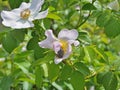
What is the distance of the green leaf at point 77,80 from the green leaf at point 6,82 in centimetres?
33

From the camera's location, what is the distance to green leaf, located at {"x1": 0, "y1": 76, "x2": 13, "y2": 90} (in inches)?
60.4

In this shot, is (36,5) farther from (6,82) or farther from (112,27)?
(6,82)

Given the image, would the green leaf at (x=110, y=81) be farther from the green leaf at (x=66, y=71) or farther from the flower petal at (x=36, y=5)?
the flower petal at (x=36, y=5)

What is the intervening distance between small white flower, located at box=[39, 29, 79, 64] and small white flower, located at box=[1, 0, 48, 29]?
0.22ft

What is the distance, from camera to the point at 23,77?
1.65 meters

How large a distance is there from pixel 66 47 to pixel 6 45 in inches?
8.1

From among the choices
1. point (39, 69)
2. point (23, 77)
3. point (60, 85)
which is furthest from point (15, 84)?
point (39, 69)

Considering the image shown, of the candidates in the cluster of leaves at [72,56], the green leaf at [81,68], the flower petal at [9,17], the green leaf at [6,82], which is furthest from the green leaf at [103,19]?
the green leaf at [6,82]

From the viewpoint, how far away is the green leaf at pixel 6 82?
1.54m

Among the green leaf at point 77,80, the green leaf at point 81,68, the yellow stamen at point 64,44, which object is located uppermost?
the yellow stamen at point 64,44

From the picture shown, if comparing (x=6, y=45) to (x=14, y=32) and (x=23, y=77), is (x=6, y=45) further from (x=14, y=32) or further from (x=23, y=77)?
(x=23, y=77)

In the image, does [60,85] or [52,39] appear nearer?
[52,39]

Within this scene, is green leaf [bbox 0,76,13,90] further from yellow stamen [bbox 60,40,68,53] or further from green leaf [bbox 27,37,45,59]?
yellow stamen [bbox 60,40,68,53]

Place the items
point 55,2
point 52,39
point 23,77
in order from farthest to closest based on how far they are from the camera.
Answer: point 23,77 < point 55,2 < point 52,39
